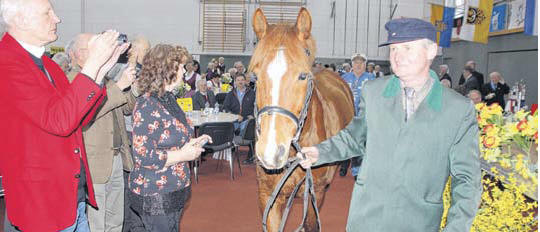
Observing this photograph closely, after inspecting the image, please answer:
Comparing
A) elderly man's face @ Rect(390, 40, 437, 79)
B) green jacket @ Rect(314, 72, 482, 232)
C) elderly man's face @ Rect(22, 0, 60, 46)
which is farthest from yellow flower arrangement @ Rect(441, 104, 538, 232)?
elderly man's face @ Rect(22, 0, 60, 46)

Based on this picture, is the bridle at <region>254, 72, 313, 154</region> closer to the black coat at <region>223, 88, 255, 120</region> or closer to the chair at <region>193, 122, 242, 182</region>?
the chair at <region>193, 122, 242, 182</region>

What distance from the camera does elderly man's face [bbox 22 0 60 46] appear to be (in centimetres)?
166

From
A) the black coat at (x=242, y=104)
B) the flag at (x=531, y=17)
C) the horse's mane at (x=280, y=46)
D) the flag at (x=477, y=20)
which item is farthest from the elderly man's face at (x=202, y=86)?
the flag at (x=477, y=20)

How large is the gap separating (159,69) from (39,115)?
924 mm

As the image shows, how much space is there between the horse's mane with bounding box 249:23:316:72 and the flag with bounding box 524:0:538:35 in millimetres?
8765

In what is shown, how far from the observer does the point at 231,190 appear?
19.2ft

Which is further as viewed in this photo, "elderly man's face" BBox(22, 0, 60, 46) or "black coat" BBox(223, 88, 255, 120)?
"black coat" BBox(223, 88, 255, 120)

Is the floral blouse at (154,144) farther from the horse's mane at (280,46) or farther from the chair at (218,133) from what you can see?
the chair at (218,133)

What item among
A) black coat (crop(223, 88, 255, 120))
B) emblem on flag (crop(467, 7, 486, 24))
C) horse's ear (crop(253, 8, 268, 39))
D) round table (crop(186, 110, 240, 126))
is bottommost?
round table (crop(186, 110, 240, 126))

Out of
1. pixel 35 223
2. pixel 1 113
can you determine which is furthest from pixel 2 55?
pixel 35 223

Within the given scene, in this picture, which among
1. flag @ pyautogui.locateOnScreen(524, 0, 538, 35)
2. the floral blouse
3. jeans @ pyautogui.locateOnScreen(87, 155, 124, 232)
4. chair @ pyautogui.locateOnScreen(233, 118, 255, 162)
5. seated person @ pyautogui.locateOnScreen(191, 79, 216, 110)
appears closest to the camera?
the floral blouse

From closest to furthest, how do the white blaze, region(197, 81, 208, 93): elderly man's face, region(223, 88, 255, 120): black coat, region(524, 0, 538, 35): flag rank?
the white blaze → region(223, 88, 255, 120): black coat → region(197, 81, 208, 93): elderly man's face → region(524, 0, 538, 35): flag

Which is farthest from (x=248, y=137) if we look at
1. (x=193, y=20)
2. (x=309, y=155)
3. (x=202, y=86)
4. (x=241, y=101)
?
(x=193, y=20)

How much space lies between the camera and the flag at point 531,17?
9.16 metres
